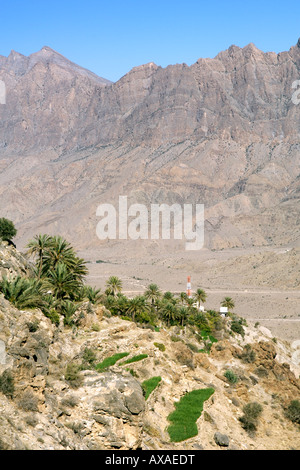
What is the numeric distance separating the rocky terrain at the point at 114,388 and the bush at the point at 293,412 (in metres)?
0.20

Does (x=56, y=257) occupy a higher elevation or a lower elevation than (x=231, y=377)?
higher

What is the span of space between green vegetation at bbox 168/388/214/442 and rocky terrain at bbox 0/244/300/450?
23 centimetres

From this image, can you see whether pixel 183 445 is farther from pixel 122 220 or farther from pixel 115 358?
pixel 122 220

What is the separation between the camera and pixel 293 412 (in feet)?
77.6

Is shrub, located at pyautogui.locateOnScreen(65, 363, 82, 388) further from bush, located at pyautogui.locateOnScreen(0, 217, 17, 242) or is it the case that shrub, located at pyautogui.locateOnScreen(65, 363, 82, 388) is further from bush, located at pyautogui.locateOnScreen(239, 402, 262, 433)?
bush, located at pyautogui.locateOnScreen(0, 217, 17, 242)

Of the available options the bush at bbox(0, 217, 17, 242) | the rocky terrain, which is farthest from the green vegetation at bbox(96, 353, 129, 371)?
the bush at bbox(0, 217, 17, 242)

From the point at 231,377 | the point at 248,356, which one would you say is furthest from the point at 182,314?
the point at 231,377

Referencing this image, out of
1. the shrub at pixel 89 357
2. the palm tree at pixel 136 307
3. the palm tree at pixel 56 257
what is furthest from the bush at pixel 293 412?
the palm tree at pixel 56 257

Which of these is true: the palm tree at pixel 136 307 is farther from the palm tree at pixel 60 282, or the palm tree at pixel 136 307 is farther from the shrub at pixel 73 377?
the shrub at pixel 73 377

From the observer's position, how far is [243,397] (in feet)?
80.1

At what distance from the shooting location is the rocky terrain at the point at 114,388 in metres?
12.6

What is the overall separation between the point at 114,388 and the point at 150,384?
407 centimetres

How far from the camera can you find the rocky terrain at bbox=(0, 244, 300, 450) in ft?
41.4

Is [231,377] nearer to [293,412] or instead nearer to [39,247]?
[293,412]
